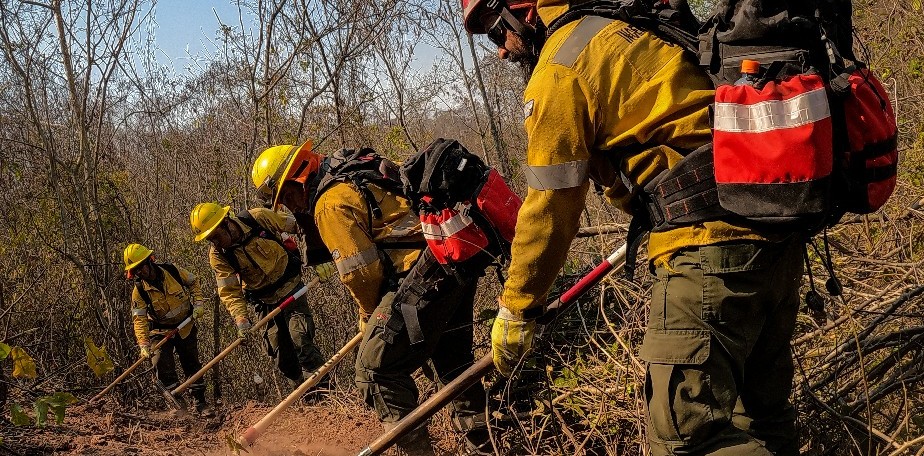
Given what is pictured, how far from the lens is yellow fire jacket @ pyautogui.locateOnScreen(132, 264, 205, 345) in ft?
25.4

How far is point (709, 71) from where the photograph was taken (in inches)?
74.4

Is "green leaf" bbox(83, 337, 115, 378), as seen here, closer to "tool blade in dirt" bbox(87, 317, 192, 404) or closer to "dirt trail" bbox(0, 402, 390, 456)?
"dirt trail" bbox(0, 402, 390, 456)

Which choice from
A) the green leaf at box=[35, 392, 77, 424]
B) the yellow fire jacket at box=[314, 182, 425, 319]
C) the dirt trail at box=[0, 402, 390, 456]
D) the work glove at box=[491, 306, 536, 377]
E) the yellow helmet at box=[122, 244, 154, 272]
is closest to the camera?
the work glove at box=[491, 306, 536, 377]

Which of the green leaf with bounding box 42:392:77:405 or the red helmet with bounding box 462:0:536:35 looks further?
the green leaf with bounding box 42:392:77:405

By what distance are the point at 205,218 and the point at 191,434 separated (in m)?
2.13

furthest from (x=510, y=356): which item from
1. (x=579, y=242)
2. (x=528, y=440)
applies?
(x=579, y=242)

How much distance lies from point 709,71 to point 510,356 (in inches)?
44.3

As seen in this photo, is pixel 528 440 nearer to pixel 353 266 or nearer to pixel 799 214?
pixel 353 266

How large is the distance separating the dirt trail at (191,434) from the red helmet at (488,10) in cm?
373

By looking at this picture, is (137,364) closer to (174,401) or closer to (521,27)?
(174,401)

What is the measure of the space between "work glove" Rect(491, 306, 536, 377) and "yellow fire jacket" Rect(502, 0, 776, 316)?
0.37 m

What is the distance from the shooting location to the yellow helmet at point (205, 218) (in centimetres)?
677

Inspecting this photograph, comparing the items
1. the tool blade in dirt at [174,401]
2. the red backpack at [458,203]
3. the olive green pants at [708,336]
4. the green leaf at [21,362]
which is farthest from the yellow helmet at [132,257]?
the olive green pants at [708,336]

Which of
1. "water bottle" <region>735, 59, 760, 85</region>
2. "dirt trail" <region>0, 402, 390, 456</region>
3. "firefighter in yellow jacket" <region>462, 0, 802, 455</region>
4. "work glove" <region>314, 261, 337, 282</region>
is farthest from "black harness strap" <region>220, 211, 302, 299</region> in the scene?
"water bottle" <region>735, 59, 760, 85</region>
